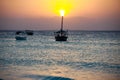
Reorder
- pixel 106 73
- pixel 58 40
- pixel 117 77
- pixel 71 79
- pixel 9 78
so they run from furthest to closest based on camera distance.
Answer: pixel 58 40, pixel 106 73, pixel 117 77, pixel 71 79, pixel 9 78

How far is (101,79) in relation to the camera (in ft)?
54.5

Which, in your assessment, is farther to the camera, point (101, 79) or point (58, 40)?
point (58, 40)

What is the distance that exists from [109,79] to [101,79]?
19.7 inches

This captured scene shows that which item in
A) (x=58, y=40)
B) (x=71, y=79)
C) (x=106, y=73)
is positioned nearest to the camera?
(x=71, y=79)

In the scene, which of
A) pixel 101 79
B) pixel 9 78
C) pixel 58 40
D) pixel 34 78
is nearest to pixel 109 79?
pixel 101 79

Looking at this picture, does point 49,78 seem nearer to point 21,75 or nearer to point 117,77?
point 21,75

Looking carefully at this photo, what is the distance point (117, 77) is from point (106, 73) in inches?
65.9

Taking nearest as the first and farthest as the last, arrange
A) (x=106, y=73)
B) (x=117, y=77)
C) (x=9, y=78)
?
1. (x=9, y=78)
2. (x=117, y=77)
3. (x=106, y=73)

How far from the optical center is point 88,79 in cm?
1620

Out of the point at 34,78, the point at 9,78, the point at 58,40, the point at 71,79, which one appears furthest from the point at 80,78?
the point at 58,40

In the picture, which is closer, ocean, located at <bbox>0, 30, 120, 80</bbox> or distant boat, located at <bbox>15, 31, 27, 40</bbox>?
ocean, located at <bbox>0, 30, 120, 80</bbox>

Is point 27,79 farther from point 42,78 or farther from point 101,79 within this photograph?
point 101,79

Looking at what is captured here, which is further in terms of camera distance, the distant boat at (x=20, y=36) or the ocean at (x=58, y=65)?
the distant boat at (x=20, y=36)

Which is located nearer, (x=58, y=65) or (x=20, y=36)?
(x=58, y=65)
